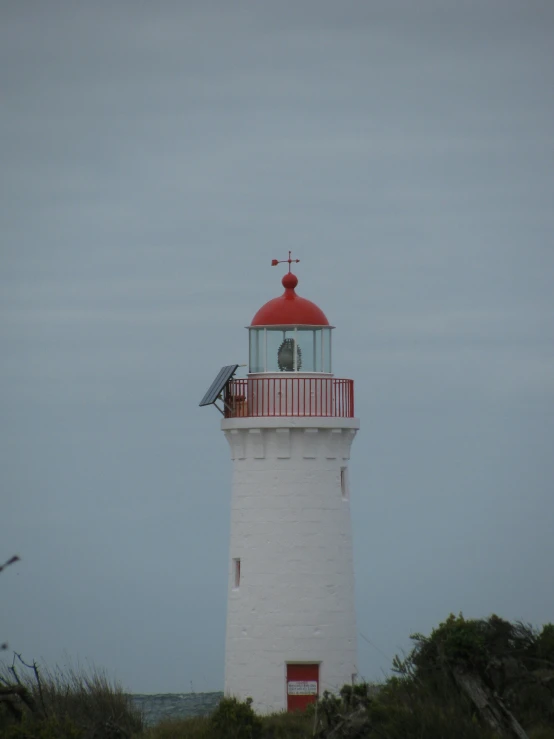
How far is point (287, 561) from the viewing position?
28.7 meters

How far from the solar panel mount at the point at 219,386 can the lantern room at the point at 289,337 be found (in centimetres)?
43

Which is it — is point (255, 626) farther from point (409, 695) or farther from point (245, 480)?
point (409, 695)

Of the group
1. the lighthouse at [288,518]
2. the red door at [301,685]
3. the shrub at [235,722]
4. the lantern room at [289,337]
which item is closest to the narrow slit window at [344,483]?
the lighthouse at [288,518]

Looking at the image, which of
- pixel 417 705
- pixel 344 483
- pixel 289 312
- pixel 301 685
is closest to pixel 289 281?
pixel 289 312

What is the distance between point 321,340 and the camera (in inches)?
1171

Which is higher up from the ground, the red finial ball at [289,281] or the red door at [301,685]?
the red finial ball at [289,281]

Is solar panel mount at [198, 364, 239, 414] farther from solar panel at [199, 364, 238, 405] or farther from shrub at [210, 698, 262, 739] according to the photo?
shrub at [210, 698, 262, 739]

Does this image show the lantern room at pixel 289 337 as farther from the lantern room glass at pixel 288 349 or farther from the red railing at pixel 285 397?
the red railing at pixel 285 397

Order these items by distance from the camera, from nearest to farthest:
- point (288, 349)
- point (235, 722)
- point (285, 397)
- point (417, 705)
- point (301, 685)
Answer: point (417, 705) → point (235, 722) → point (301, 685) → point (285, 397) → point (288, 349)

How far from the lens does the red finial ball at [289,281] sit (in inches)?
1171

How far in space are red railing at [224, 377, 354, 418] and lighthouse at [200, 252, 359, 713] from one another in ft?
0.06

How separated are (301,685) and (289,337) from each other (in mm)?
6395

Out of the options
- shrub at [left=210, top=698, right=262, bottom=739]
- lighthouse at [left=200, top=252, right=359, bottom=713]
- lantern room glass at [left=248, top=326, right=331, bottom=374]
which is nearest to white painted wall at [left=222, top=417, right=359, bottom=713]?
lighthouse at [left=200, top=252, right=359, bottom=713]

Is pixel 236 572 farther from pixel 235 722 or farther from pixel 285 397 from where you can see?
pixel 235 722
